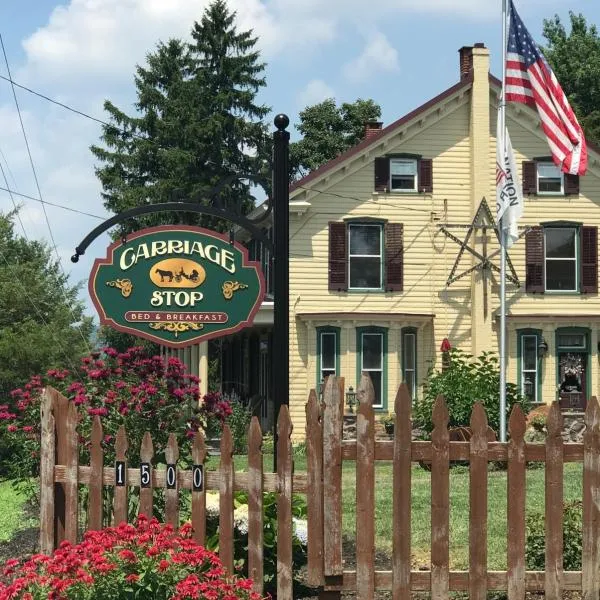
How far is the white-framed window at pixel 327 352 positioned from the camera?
28.0m

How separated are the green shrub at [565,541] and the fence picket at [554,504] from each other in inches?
24.8

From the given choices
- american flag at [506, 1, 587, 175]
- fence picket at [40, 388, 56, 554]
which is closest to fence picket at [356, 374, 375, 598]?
fence picket at [40, 388, 56, 554]

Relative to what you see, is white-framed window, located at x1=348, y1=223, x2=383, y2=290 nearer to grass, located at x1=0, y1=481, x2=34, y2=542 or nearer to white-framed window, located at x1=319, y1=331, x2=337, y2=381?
white-framed window, located at x1=319, y1=331, x2=337, y2=381

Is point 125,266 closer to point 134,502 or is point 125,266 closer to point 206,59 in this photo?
point 134,502

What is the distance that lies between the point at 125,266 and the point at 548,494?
381cm

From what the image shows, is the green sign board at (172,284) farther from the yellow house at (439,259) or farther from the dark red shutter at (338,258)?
the dark red shutter at (338,258)

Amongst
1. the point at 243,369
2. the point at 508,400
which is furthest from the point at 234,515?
the point at 243,369

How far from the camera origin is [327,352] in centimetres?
2809

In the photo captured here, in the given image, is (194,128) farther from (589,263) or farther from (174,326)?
(174,326)

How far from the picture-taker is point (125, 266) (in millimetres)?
9211

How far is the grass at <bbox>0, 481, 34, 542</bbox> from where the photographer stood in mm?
12277

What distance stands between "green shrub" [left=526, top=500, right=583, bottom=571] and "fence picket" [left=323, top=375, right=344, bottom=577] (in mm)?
1612

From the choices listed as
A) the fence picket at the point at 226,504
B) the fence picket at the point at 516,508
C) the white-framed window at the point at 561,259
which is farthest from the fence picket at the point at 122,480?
the white-framed window at the point at 561,259

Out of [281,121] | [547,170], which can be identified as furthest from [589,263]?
[281,121]
